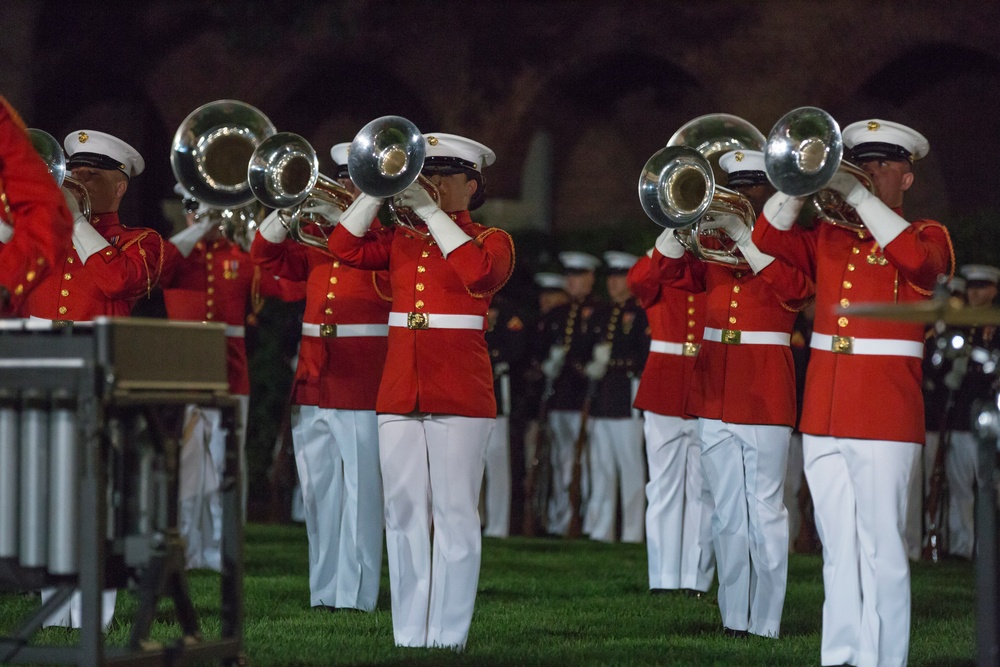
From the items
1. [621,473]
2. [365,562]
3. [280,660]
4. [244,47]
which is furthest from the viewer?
[244,47]

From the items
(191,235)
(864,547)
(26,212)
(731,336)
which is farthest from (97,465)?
(191,235)

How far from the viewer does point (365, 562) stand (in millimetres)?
7922

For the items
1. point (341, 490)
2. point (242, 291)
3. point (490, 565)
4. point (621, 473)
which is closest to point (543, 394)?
point (621, 473)

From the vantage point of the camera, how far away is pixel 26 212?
17.7 feet

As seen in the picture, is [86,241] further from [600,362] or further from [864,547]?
[600,362]

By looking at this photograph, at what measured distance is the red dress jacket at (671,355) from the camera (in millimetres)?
9352

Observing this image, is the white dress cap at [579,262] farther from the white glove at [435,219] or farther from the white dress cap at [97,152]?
the white glove at [435,219]

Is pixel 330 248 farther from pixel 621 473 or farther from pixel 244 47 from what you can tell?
pixel 244 47

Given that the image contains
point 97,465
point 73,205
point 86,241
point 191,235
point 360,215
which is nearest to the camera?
point 97,465

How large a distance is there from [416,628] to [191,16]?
44.1 feet

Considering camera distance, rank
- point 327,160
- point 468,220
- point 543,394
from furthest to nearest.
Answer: point 327,160 → point 543,394 → point 468,220

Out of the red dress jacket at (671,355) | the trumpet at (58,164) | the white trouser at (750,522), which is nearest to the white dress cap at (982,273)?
the red dress jacket at (671,355)

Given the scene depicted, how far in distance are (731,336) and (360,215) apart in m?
1.93

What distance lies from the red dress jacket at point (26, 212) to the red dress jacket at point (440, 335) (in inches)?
62.6
